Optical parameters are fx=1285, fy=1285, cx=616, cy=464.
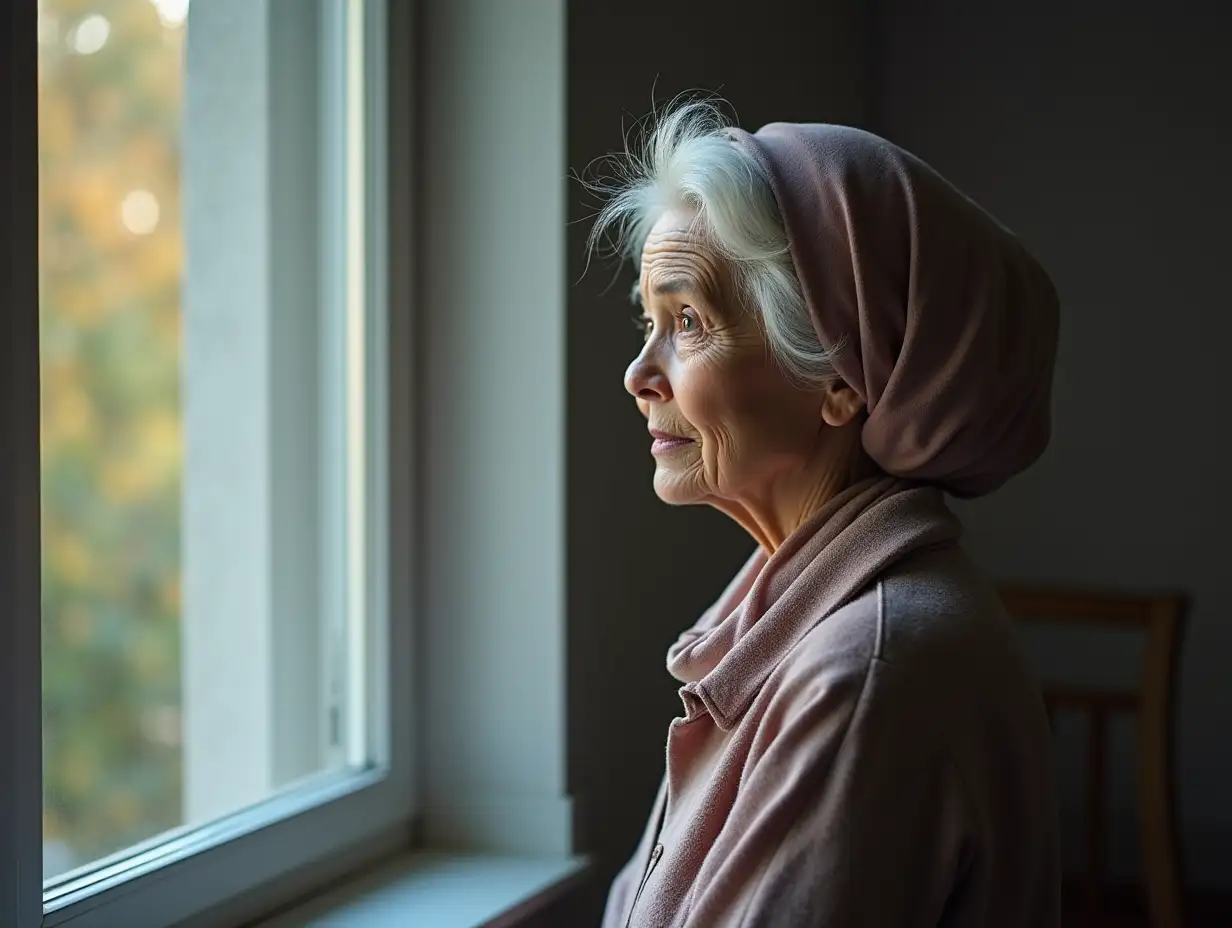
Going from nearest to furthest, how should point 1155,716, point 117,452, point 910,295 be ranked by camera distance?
point 910,295 → point 1155,716 → point 117,452

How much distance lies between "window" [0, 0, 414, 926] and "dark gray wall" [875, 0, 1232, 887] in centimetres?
182

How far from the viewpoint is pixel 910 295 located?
107 cm

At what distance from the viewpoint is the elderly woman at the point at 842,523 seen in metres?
0.97

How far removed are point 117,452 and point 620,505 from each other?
155 centimetres

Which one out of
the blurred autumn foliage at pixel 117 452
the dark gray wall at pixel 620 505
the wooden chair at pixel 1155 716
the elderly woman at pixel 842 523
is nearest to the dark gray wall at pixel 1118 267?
the wooden chair at pixel 1155 716

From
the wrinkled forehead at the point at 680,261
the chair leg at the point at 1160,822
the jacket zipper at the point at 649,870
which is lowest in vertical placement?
the chair leg at the point at 1160,822

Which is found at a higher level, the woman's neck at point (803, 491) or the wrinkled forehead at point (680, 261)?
the wrinkled forehead at point (680, 261)

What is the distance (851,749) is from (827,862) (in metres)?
0.08

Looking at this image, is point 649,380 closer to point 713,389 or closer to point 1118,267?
point 713,389

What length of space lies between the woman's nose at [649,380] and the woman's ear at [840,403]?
0.52 feet

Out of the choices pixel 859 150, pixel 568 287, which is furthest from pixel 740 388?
pixel 568 287

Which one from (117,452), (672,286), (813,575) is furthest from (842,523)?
(117,452)

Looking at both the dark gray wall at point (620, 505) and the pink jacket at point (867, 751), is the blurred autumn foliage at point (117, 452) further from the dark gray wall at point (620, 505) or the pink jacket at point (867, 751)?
the pink jacket at point (867, 751)

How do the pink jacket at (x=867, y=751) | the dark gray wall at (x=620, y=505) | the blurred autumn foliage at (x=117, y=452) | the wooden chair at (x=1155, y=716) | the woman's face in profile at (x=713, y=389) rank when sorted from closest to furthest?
the pink jacket at (x=867, y=751) → the woman's face in profile at (x=713, y=389) → the dark gray wall at (x=620, y=505) → the wooden chair at (x=1155, y=716) → the blurred autumn foliage at (x=117, y=452)
